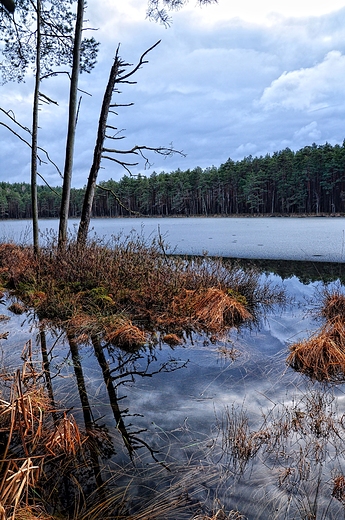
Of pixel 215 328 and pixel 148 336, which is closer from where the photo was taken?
pixel 148 336

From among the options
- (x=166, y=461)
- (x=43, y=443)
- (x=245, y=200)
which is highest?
(x=245, y=200)

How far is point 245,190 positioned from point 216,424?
81.3 m

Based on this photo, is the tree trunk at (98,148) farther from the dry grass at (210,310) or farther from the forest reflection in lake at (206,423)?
the forest reflection in lake at (206,423)

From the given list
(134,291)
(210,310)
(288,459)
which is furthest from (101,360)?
(288,459)

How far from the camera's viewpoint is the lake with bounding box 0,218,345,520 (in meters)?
2.45

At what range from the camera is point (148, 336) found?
5836mm

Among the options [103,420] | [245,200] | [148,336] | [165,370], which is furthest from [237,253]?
[245,200]

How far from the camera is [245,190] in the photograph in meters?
81.2

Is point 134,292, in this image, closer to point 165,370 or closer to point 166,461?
point 165,370

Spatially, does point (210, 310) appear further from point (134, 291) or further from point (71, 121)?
point (71, 121)

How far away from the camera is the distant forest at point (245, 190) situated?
7288cm

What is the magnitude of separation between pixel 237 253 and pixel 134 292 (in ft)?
35.4

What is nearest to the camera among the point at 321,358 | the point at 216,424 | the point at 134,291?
the point at 216,424

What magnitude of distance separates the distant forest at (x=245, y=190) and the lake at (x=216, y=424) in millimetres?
68657
